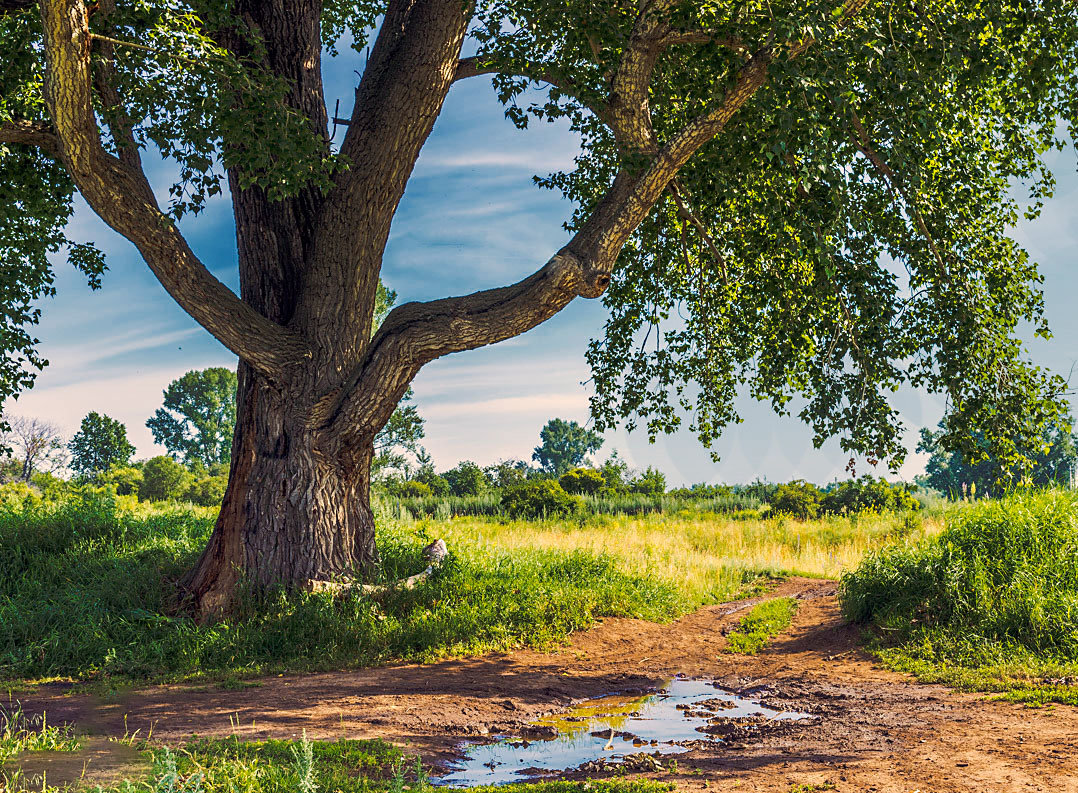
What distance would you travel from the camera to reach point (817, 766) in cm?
515

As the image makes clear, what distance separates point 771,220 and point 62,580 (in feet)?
33.4

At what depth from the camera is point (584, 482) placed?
32688mm

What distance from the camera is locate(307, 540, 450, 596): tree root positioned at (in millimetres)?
9211

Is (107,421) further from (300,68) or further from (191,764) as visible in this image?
(191,764)

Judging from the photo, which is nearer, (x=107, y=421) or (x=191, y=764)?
(x=191, y=764)

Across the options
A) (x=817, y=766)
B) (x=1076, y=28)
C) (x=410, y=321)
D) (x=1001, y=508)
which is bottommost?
(x=817, y=766)

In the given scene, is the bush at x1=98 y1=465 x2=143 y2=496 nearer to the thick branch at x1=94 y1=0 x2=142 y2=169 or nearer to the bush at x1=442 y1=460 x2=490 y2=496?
the bush at x1=442 y1=460 x2=490 y2=496

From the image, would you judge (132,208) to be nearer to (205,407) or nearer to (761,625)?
(761,625)

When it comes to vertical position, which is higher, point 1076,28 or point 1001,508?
point 1076,28

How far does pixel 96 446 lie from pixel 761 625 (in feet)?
164

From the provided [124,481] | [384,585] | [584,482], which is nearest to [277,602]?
[384,585]

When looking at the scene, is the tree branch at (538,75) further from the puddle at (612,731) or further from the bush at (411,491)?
the bush at (411,491)

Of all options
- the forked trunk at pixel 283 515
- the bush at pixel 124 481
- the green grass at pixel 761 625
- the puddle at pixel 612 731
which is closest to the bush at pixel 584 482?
the bush at pixel 124 481

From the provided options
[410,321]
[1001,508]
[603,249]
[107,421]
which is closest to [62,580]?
[410,321]
